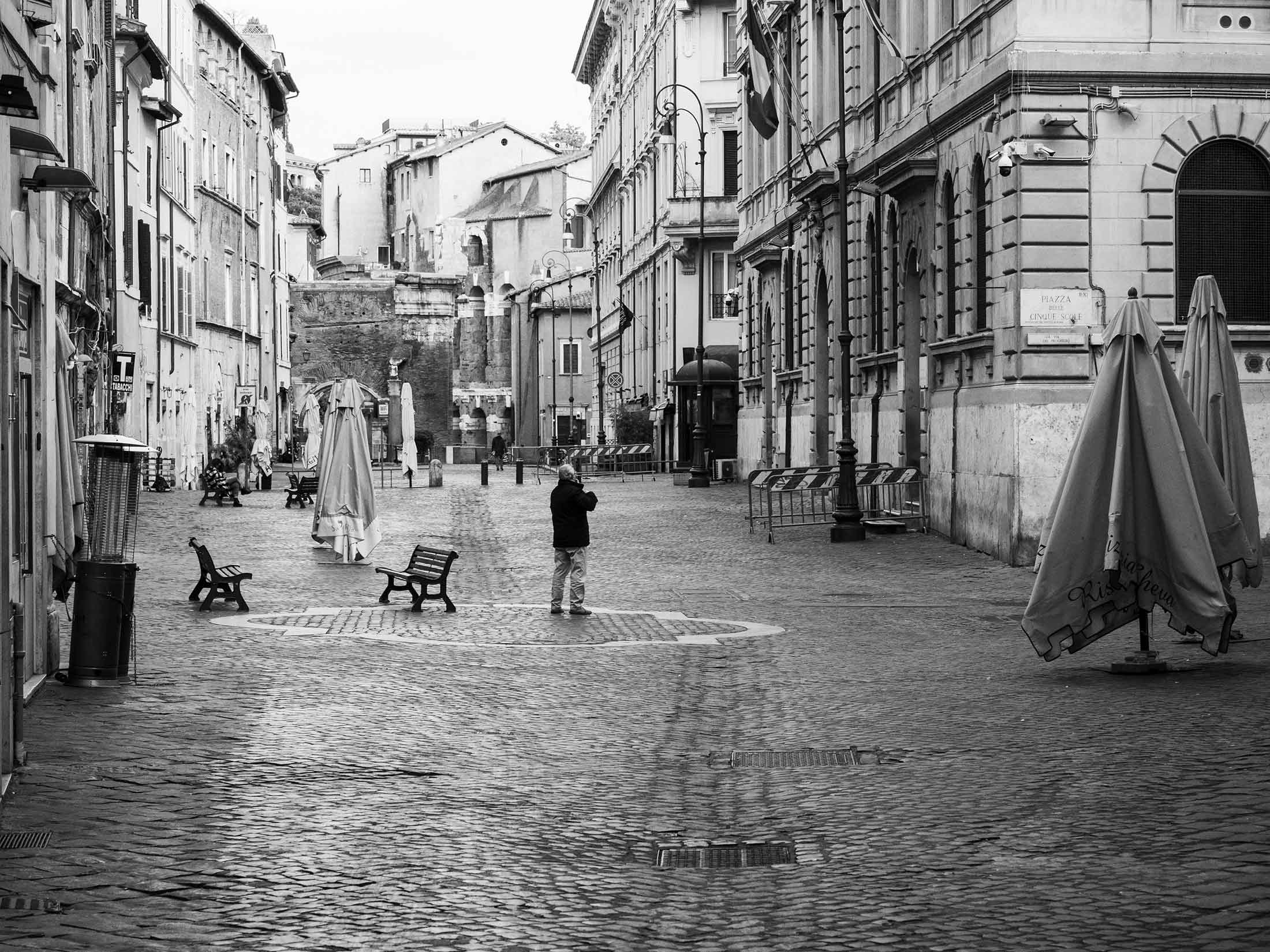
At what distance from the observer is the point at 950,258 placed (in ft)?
89.9

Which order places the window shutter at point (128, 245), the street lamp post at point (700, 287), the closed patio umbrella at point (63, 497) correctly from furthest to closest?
the street lamp post at point (700, 287), the window shutter at point (128, 245), the closed patio umbrella at point (63, 497)

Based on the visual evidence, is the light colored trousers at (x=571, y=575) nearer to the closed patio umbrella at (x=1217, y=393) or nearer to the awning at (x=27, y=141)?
the closed patio umbrella at (x=1217, y=393)

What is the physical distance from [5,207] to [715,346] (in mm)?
52269

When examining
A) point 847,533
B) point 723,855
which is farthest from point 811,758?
point 847,533

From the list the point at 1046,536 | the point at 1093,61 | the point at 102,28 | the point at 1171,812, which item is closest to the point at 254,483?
the point at 102,28

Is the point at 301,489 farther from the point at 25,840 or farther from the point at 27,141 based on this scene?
the point at 25,840

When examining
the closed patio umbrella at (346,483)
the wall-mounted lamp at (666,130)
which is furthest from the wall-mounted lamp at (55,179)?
the wall-mounted lamp at (666,130)

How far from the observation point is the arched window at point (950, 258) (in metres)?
27.1

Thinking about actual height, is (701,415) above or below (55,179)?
below

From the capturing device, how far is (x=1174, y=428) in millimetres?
13094

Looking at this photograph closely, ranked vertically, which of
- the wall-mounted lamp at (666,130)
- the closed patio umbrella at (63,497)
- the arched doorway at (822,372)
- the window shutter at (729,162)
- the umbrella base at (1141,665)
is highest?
the wall-mounted lamp at (666,130)

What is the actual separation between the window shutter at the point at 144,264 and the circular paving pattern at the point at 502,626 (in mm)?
30293

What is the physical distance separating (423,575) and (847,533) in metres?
9.83

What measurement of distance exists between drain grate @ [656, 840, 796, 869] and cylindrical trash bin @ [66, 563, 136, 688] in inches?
246
